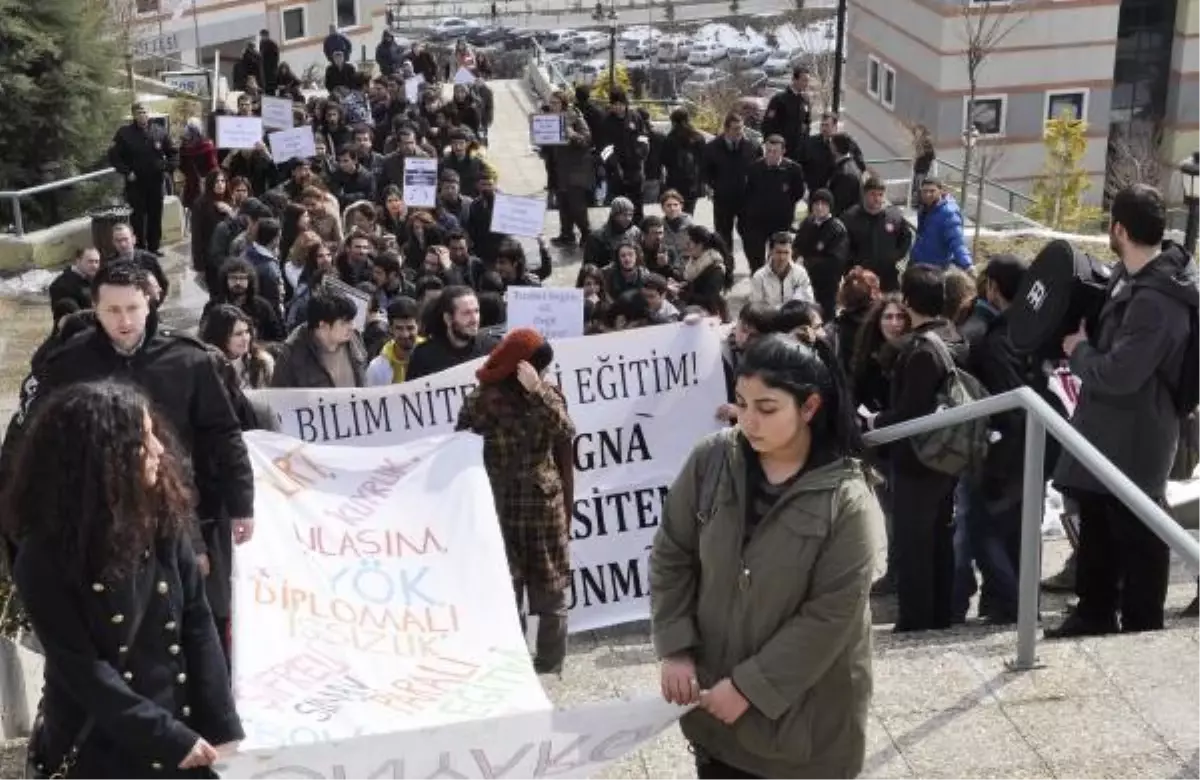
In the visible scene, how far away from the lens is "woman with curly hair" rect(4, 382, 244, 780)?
12.9 feet

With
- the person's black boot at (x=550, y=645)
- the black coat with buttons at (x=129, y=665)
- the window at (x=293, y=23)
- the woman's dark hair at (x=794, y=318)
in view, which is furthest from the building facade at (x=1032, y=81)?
the black coat with buttons at (x=129, y=665)

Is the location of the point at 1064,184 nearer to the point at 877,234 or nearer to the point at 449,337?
the point at 877,234

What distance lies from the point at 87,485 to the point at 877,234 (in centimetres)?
1055

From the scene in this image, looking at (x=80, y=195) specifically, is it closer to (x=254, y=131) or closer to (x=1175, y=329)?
(x=254, y=131)

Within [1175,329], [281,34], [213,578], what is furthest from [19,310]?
[281,34]

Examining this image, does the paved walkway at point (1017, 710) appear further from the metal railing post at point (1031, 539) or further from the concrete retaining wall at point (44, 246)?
the concrete retaining wall at point (44, 246)

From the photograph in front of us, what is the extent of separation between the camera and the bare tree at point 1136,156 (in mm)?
45044

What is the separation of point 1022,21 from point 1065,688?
43.3m

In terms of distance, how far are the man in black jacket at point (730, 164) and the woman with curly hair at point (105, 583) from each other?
12.3 m

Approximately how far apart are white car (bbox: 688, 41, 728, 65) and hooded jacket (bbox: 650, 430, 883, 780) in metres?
82.0

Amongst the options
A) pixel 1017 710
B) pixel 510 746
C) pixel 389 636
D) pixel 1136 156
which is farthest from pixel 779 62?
pixel 510 746

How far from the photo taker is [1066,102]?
163 feet

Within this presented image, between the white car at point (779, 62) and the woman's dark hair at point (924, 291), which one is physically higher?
the woman's dark hair at point (924, 291)

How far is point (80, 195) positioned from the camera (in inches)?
779
